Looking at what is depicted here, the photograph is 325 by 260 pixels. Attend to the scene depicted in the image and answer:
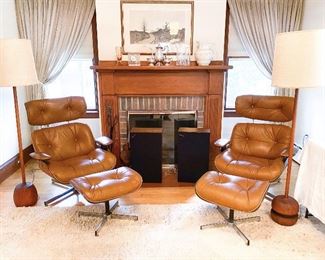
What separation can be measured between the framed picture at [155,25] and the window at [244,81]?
961 mm

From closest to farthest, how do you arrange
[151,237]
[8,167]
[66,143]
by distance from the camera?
1. [151,237]
2. [66,143]
3. [8,167]

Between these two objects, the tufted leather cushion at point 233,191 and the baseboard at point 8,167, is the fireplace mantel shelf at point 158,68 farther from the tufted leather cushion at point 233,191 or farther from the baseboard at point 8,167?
the baseboard at point 8,167

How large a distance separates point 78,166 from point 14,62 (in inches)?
41.9

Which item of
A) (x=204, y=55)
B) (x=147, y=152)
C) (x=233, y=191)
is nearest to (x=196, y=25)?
(x=204, y=55)

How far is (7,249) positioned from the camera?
2168mm

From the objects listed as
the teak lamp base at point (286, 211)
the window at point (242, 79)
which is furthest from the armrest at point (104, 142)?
the window at point (242, 79)

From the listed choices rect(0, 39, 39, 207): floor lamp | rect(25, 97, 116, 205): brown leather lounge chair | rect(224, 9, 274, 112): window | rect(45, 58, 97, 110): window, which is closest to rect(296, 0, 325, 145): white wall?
rect(224, 9, 274, 112): window

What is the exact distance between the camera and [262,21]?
3809mm

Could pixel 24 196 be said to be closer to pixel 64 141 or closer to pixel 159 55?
pixel 64 141

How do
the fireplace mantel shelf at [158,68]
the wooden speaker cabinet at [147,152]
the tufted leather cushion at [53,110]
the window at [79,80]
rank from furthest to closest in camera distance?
the window at [79,80], the fireplace mantel shelf at [158,68], the wooden speaker cabinet at [147,152], the tufted leather cushion at [53,110]

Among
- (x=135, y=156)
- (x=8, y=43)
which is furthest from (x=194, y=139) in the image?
(x=8, y=43)

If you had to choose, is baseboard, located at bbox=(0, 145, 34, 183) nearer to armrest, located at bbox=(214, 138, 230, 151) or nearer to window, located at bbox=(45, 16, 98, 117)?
window, located at bbox=(45, 16, 98, 117)

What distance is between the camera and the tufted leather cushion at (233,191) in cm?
214

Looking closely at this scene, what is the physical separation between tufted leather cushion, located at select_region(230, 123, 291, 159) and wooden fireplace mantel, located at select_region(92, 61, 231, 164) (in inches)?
19.5
